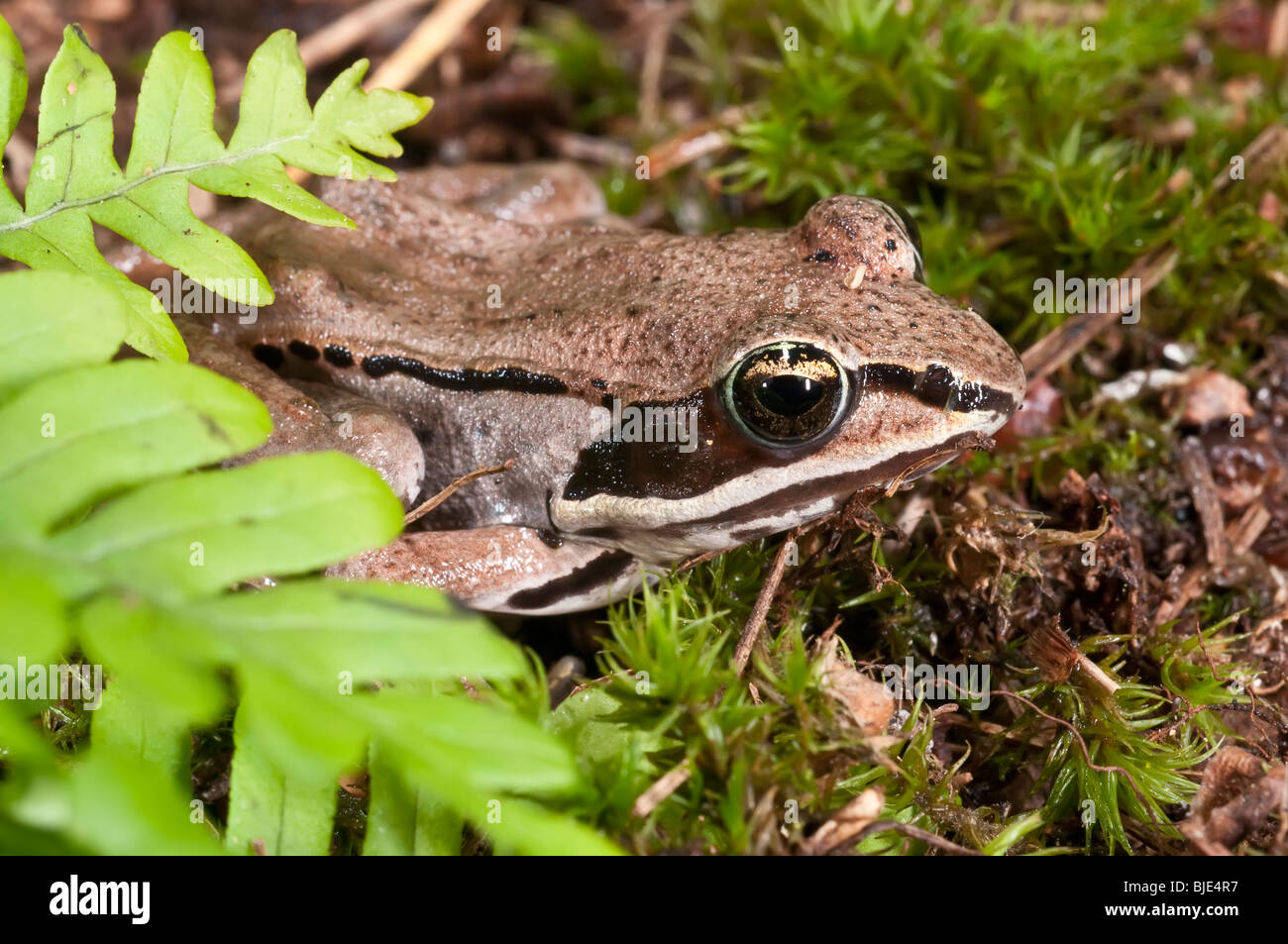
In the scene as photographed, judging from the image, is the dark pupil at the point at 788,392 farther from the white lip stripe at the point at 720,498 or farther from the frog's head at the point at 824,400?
the white lip stripe at the point at 720,498

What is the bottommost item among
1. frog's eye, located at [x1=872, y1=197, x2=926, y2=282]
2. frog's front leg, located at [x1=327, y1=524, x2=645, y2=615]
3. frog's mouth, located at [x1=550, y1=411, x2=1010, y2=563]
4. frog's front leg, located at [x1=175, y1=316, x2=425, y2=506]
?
frog's front leg, located at [x1=327, y1=524, x2=645, y2=615]

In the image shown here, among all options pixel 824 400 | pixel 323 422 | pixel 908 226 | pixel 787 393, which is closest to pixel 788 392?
pixel 787 393

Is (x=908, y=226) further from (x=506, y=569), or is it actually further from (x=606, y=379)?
(x=506, y=569)

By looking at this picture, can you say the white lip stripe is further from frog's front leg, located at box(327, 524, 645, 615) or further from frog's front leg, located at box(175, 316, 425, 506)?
frog's front leg, located at box(175, 316, 425, 506)

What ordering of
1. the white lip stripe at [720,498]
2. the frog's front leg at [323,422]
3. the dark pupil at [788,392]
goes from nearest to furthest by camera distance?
the dark pupil at [788,392]
the white lip stripe at [720,498]
the frog's front leg at [323,422]

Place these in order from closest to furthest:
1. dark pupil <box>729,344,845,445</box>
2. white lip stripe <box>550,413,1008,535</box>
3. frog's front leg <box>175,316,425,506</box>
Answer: dark pupil <box>729,344,845,445</box>
white lip stripe <box>550,413,1008,535</box>
frog's front leg <box>175,316,425,506</box>

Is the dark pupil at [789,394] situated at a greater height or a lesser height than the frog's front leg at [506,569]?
greater

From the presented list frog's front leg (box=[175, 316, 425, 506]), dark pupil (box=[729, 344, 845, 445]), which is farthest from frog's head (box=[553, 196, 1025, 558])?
frog's front leg (box=[175, 316, 425, 506])

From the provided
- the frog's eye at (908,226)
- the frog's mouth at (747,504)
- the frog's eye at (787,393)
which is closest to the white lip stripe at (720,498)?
the frog's mouth at (747,504)
